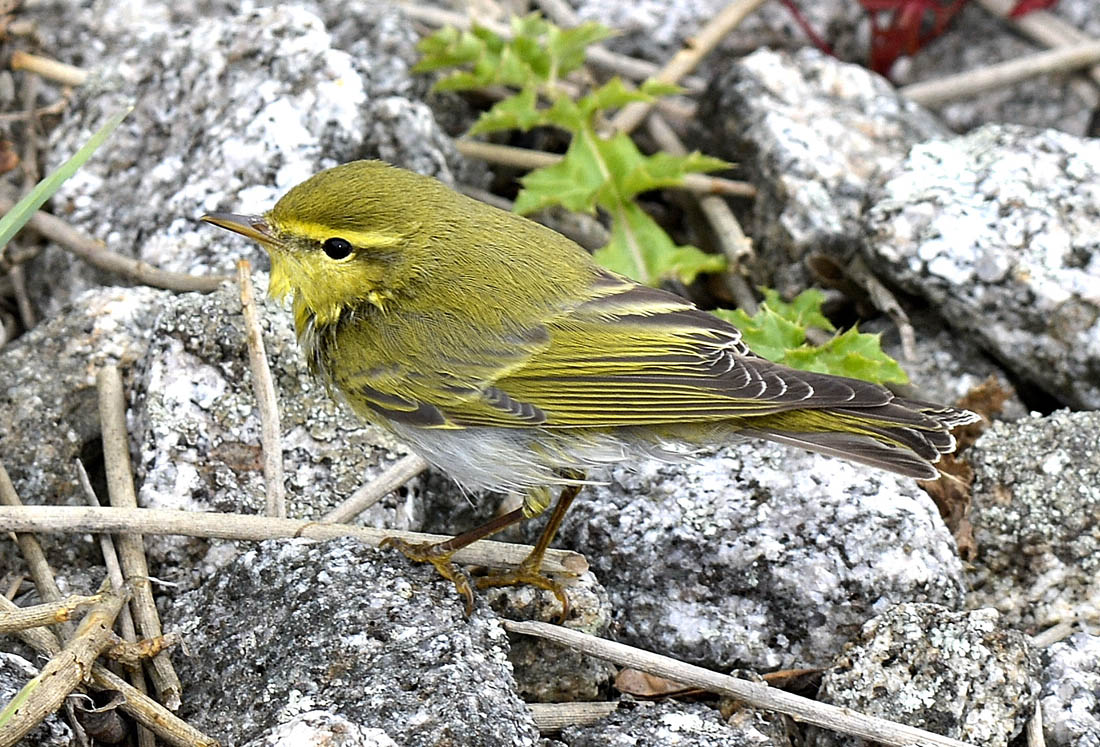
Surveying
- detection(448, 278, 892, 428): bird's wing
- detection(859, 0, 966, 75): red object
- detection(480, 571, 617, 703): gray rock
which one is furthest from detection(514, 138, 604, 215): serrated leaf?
detection(480, 571, 617, 703): gray rock

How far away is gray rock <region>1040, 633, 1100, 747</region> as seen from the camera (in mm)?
3570

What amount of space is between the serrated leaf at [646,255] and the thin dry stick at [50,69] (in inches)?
96.1

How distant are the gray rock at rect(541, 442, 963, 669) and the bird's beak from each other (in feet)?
4.40

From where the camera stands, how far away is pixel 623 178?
5402 millimetres

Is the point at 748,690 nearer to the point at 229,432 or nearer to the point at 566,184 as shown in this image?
the point at 229,432

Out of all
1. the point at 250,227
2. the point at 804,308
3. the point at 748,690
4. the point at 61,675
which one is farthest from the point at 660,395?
A: the point at 61,675

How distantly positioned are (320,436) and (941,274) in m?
2.38

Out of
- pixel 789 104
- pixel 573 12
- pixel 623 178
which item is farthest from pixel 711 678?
pixel 573 12

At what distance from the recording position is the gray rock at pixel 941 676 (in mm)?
3498

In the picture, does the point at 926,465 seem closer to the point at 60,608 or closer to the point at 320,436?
the point at 320,436

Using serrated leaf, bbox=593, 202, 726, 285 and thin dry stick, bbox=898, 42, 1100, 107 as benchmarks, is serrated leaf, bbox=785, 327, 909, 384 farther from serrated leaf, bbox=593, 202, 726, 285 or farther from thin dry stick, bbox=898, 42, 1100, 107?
thin dry stick, bbox=898, 42, 1100, 107

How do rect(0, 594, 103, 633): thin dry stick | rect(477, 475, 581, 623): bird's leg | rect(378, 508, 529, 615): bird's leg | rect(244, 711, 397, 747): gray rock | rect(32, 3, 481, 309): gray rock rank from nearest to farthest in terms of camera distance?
rect(244, 711, 397, 747): gray rock < rect(0, 594, 103, 633): thin dry stick < rect(378, 508, 529, 615): bird's leg < rect(477, 475, 581, 623): bird's leg < rect(32, 3, 481, 309): gray rock

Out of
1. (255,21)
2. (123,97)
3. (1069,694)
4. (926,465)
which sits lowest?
(1069,694)

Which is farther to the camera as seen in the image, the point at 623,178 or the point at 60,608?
the point at 623,178
